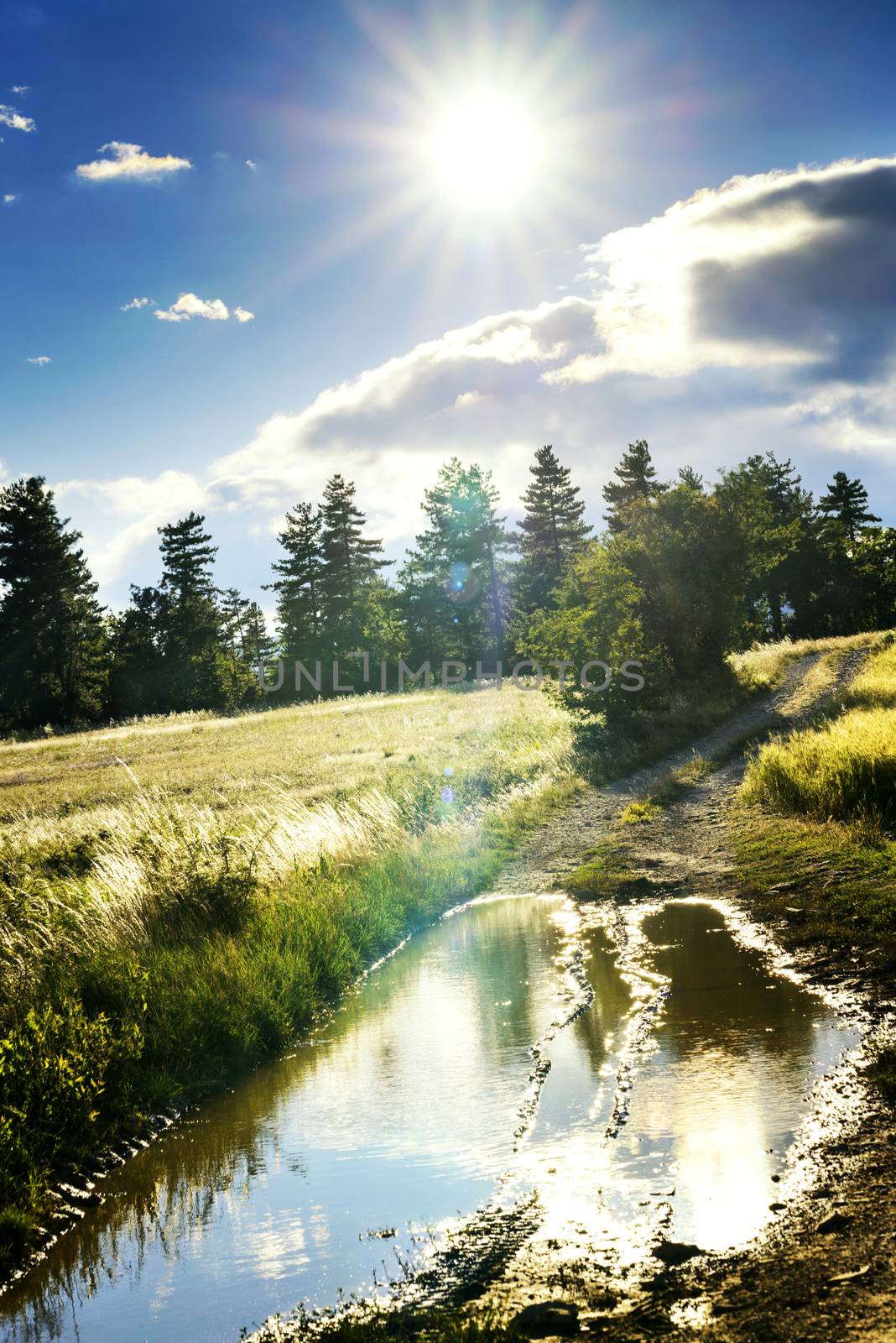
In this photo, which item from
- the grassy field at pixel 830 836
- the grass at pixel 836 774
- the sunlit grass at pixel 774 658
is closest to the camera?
the grassy field at pixel 830 836

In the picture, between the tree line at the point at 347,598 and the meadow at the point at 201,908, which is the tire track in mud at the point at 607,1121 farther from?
the tree line at the point at 347,598

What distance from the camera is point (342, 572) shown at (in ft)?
278

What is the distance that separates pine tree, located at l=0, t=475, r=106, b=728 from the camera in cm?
6519

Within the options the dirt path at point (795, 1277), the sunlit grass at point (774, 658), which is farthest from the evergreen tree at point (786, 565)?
the dirt path at point (795, 1277)

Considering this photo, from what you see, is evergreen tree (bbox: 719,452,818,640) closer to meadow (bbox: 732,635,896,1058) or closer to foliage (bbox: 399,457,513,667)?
foliage (bbox: 399,457,513,667)

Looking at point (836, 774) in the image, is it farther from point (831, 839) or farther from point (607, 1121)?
point (607, 1121)

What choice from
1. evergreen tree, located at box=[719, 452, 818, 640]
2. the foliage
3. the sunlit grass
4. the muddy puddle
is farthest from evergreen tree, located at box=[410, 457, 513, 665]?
the muddy puddle

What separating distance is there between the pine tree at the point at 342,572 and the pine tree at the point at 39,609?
22429 millimetres

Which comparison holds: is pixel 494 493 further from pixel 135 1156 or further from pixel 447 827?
pixel 135 1156

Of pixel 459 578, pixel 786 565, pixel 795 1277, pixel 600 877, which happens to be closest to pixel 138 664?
pixel 459 578

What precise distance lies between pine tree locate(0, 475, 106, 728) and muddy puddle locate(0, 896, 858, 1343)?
6248cm

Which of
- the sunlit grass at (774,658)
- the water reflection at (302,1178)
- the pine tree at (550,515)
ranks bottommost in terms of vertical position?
the water reflection at (302,1178)

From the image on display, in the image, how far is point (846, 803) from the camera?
13.8m

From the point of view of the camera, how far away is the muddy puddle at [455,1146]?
4840mm
